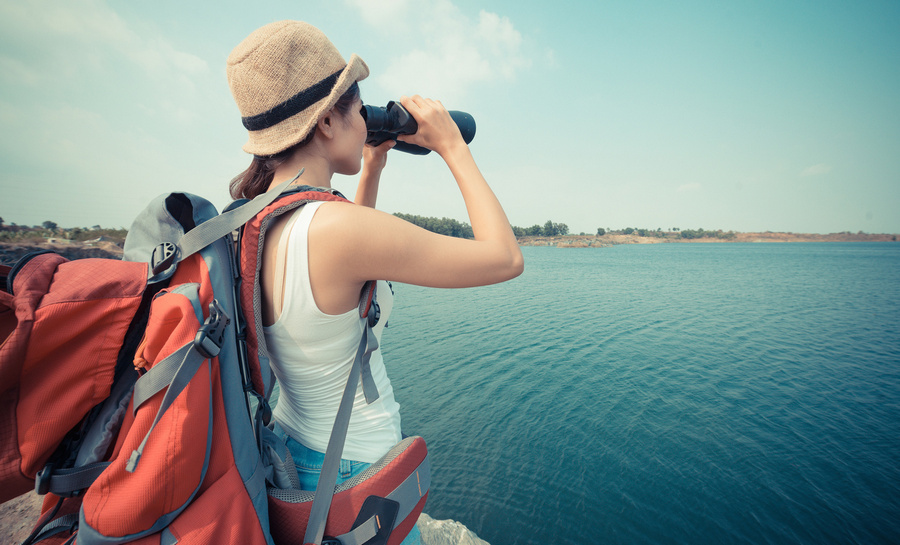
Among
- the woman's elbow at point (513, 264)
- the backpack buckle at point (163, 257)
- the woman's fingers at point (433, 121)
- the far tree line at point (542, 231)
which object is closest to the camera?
the backpack buckle at point (163, 257)

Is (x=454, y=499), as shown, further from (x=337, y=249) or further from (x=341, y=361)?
(x=337, y=249)

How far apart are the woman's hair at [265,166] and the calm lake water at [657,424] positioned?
4841mm

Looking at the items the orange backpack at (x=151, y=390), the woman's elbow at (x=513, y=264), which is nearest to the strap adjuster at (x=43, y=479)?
the orange backpack at (x=151, y=390)

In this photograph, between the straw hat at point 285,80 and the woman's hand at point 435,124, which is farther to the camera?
the woman's hand at point 435,124

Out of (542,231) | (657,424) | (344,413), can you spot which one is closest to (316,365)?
(344,413)

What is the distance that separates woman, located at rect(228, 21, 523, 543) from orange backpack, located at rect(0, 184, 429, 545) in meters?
0.08

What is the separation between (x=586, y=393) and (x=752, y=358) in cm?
514

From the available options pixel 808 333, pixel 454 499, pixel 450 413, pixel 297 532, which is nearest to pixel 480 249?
pixel 297 532

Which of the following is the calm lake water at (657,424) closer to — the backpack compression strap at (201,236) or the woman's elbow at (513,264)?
the woman's elbow at (513,264)

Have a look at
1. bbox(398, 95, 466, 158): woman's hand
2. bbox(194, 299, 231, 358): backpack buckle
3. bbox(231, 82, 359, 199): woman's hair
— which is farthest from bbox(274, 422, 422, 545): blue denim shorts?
bbox(398, 95, 466, 158): woman's hand

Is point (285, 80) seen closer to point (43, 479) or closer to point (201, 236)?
point (201, 236)

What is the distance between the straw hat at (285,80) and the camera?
96 cm

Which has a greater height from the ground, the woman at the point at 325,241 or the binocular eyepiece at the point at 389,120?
the binocular eyepiece at the point at 389,120

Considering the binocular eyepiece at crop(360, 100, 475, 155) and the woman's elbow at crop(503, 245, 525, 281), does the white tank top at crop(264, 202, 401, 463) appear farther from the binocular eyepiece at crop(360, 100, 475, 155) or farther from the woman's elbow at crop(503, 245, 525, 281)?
the binocular eyepiece at crop(360, 100, 475, 155)
